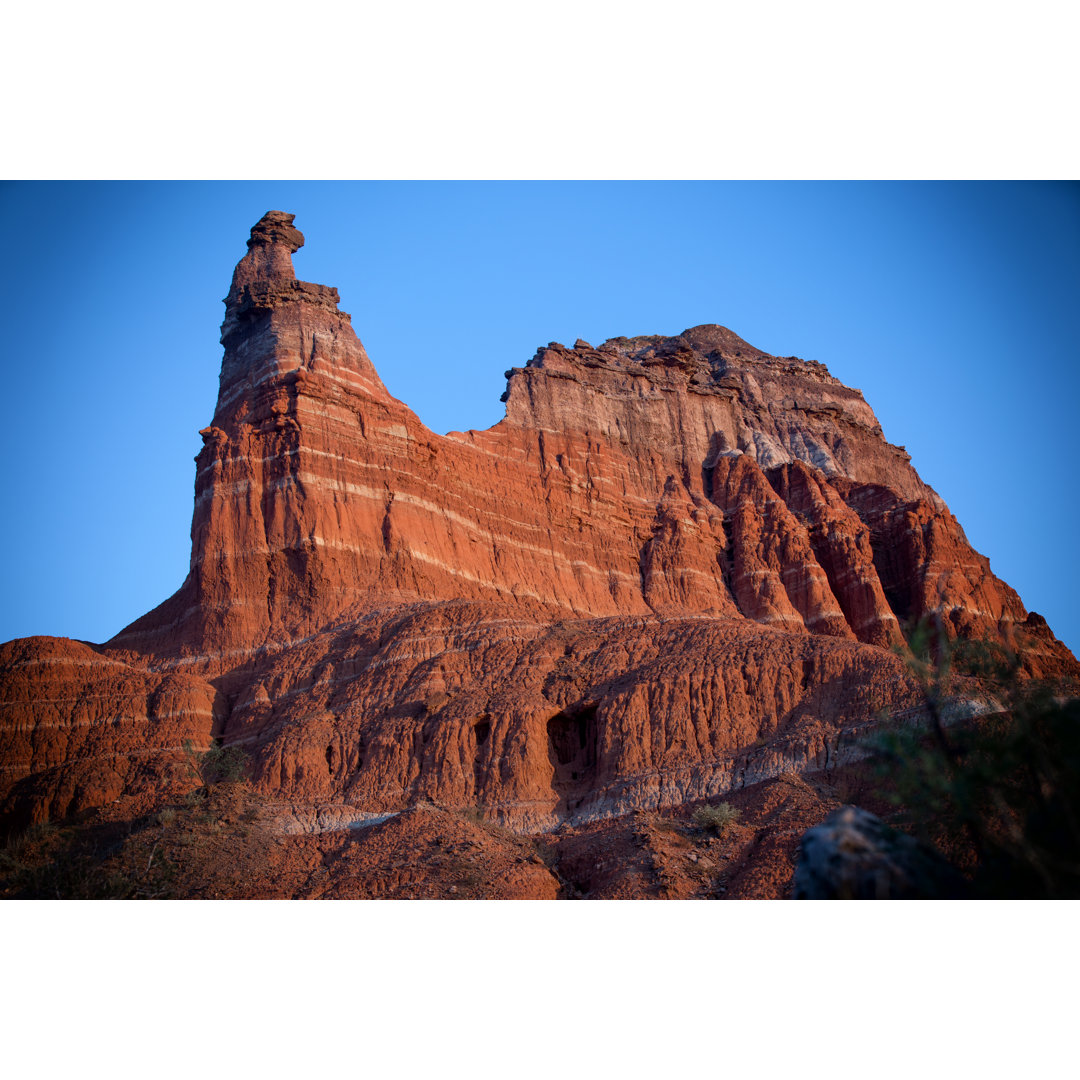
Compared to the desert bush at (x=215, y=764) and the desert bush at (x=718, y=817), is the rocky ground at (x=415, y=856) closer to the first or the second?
the desert bush at (x=718, y=817)

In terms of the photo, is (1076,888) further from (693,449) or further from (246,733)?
(693,449)

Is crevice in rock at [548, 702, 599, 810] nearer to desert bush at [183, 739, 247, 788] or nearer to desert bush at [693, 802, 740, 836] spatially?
desert bush at [693, 802, 740, 836]

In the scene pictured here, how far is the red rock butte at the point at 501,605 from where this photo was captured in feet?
134

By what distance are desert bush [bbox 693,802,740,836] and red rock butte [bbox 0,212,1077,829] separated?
2941mm

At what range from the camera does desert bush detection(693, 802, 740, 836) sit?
34375mm

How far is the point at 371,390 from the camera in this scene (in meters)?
60.8

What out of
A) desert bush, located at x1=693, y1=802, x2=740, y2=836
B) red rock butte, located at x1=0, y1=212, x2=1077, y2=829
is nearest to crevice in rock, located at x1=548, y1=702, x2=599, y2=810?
red rock butte, located at x1=0, y1=212, x2=1077, y2=829

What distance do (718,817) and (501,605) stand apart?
18.9m

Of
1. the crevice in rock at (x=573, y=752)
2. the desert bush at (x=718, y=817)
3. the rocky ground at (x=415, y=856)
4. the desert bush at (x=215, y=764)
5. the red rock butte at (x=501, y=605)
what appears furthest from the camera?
the desert bush at (x=215, y=764)

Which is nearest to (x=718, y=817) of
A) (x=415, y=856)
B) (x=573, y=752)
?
(x=415, y=856)

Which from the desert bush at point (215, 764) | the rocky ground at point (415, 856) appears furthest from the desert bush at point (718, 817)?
the desert bush at point (215, 764)

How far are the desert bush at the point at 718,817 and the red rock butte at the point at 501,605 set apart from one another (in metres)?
2.94

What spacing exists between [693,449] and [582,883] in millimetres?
46373

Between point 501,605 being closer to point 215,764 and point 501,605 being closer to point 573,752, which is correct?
point 573,752
